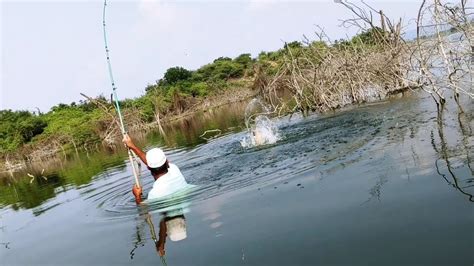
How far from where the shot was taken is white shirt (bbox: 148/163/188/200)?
8656mm

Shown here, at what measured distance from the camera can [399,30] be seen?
47.3 feet

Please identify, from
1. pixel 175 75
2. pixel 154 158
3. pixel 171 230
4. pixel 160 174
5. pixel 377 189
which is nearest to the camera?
pixel 377 189

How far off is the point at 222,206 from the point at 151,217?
1.28 meters

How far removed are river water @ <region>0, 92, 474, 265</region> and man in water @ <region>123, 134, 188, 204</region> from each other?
246 mm

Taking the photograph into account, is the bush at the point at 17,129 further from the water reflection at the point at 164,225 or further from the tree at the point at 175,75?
the water reflection at the point at 164,225

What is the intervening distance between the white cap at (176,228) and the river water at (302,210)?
0.19 ft

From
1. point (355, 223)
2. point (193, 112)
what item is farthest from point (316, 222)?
point (193, 112)

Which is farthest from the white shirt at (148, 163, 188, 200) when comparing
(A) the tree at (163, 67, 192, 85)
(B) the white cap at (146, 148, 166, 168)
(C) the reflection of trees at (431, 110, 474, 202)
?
(A) the tree at (163, 67, 192, 85)

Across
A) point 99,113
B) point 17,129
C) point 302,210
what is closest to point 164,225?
point 302,210

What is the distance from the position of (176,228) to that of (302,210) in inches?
79.1

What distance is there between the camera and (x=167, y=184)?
8.70 metres

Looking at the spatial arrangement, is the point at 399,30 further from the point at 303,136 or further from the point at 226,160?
the point at 226,160

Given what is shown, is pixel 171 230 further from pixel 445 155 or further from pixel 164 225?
pixel 445 155

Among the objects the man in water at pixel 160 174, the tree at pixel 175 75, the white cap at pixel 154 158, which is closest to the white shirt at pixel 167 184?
the man in water at pixel 160 174
